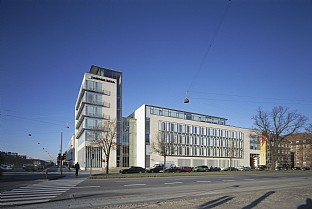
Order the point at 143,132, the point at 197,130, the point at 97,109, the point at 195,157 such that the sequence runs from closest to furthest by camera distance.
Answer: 1. the point at 97,109
2. the point at 143,132
3. the point at 195,157
4. the point at 197,130

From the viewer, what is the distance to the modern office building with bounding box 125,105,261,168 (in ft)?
237

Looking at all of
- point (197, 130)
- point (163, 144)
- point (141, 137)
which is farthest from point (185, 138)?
point (163, 144)

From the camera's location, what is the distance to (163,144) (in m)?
59.0

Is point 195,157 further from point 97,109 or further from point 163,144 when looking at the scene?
point 97,109

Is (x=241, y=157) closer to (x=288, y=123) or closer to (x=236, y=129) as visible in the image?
(x=236, y=129)

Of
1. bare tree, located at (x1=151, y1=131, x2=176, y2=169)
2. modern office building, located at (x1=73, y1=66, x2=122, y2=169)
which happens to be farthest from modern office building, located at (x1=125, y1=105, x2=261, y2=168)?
modern office building, located at (x1=73, y1=66, x2=122, y2=169)

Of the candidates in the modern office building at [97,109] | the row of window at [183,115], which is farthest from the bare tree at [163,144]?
the modern office building at [97,109]

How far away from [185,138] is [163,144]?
21.8 m

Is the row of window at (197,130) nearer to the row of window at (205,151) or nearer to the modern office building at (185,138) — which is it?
the modern office building at (185,138)

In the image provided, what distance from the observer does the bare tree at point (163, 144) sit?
5870cm

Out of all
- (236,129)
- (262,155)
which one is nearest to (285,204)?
(236,129)

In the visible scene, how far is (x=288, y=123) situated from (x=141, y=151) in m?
36.4

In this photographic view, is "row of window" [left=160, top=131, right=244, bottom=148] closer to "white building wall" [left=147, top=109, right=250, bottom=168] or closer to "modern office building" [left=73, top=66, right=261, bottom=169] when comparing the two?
"modern office building" [left=73, top=66, right=261, bottom=169]

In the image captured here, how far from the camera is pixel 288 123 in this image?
57.6m
